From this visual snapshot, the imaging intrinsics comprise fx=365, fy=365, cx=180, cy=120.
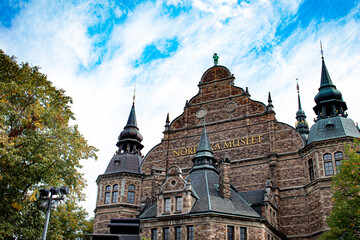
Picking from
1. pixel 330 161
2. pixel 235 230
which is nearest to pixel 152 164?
pixel 235 230

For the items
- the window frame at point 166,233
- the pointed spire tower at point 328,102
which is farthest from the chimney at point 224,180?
the pointed spire tower at point 328,102

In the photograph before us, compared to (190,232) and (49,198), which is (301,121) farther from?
(49,198)

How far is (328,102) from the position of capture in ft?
110

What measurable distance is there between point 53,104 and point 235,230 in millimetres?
14919

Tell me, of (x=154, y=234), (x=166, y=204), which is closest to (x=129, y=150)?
(x=166, y=204)

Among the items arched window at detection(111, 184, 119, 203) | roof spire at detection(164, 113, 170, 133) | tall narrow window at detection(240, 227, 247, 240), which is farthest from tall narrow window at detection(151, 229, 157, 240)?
roof spire at detection(164, 113, 170, 133)

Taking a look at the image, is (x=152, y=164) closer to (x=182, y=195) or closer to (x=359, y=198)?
(x=182, y=195)

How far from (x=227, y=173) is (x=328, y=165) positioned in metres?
8.35

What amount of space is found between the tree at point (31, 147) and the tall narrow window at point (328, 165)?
18514mm

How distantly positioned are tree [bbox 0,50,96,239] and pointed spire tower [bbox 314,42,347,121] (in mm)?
21590

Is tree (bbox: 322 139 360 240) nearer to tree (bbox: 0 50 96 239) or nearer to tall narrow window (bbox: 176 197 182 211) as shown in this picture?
tall narrow window (bbox: 176 197 182 211)

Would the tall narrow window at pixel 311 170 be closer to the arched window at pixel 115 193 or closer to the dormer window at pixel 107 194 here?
the arched window at pixel 115 193

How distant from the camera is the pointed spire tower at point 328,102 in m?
33.3

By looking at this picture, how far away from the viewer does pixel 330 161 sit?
97.6 ft
